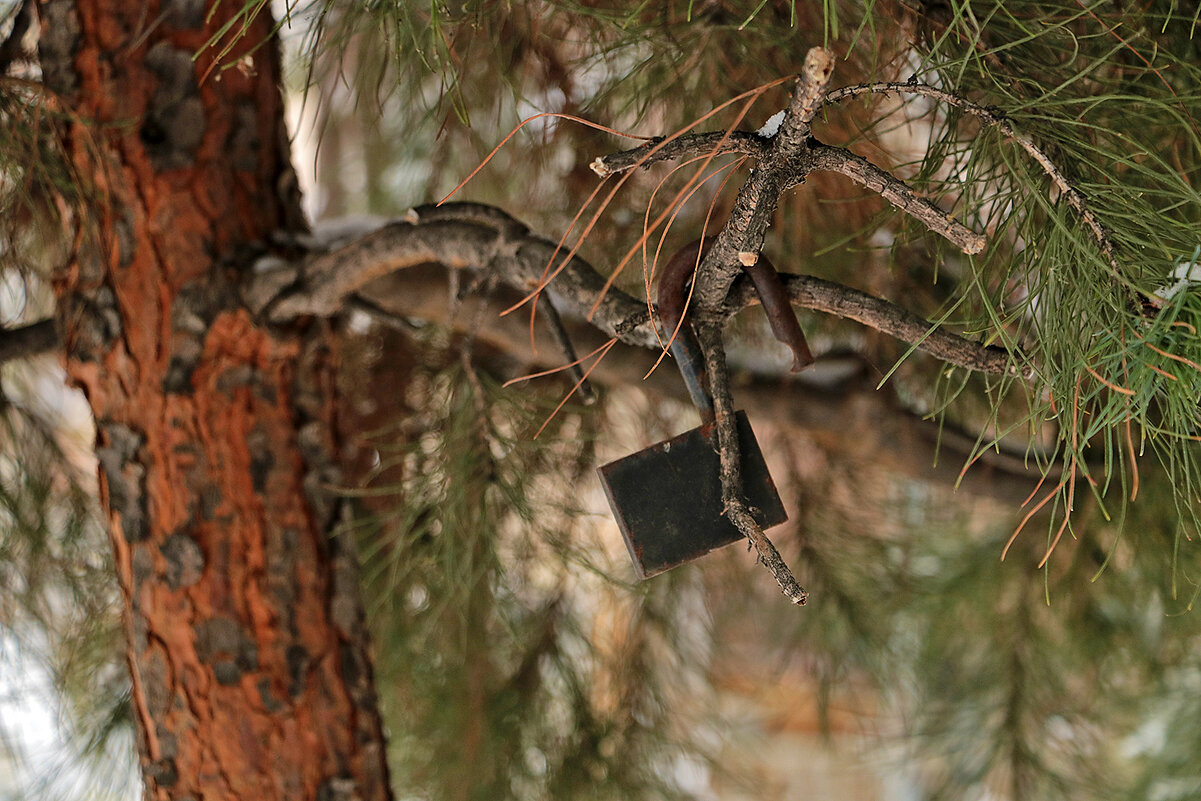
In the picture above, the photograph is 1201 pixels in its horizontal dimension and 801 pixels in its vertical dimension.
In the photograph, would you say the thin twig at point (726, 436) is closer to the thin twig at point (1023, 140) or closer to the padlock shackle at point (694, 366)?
the padlock shackle at point (694, 366)

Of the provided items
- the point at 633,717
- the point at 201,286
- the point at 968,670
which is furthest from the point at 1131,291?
the point at 968,670

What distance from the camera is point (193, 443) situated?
71 centimetres

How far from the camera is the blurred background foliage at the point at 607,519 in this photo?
710 mm

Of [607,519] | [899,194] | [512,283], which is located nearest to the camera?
[899,194]

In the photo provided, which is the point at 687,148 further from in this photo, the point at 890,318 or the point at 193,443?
the point at 193,443

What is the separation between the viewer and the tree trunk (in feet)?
2.27

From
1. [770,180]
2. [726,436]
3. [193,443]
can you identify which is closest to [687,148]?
[770,180]

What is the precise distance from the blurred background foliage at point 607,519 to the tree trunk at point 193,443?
5 centimetres

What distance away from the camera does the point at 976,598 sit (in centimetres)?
125

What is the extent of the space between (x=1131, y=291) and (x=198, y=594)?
630 mm

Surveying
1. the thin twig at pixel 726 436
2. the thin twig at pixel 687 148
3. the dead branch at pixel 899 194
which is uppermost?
the thin twig at pixel 687 148

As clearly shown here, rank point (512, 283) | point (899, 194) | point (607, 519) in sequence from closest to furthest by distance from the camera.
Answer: point (899, 194), point (512, 283), point (607, 519)

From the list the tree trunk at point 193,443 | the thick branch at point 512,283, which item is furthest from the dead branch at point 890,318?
the tree trunk at point 193,443

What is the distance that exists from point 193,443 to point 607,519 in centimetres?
47
